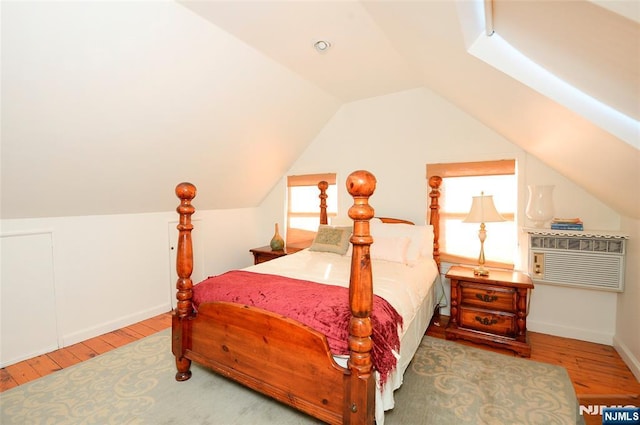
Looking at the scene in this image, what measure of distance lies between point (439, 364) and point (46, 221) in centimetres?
341

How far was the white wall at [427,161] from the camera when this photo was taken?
105 inches

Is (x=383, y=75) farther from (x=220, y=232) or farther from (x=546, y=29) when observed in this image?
(x=220, y=232)

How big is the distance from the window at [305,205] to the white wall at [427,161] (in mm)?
117

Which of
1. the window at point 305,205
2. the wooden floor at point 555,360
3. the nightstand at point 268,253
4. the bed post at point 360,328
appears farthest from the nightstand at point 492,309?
the nightstand at point 268,253

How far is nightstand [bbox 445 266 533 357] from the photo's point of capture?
8.07 ft

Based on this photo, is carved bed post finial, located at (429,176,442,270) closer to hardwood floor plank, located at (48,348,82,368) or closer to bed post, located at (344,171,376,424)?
bed post, located at (344,171,376,424)

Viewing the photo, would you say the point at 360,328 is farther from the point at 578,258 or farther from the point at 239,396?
the point at 578,258

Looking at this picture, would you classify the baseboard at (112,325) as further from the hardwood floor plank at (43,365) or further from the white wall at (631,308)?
the white wall at (631,308)

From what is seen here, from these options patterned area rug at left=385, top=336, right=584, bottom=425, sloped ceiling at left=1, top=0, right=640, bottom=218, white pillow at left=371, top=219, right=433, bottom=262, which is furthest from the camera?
white pillow at left=371, top=219, right=433, bottom=262

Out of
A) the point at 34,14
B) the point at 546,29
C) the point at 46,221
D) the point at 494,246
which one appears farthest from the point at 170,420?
the point at 494,246

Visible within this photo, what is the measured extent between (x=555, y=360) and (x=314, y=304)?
82.2 inches

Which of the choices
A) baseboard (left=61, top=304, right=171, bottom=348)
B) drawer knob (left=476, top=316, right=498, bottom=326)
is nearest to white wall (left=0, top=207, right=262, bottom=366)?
baseboard (left=61, top=304, right=171, bottom=348)

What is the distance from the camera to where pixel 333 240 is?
325 centimetres

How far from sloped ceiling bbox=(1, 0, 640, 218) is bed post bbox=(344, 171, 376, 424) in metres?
0.90
